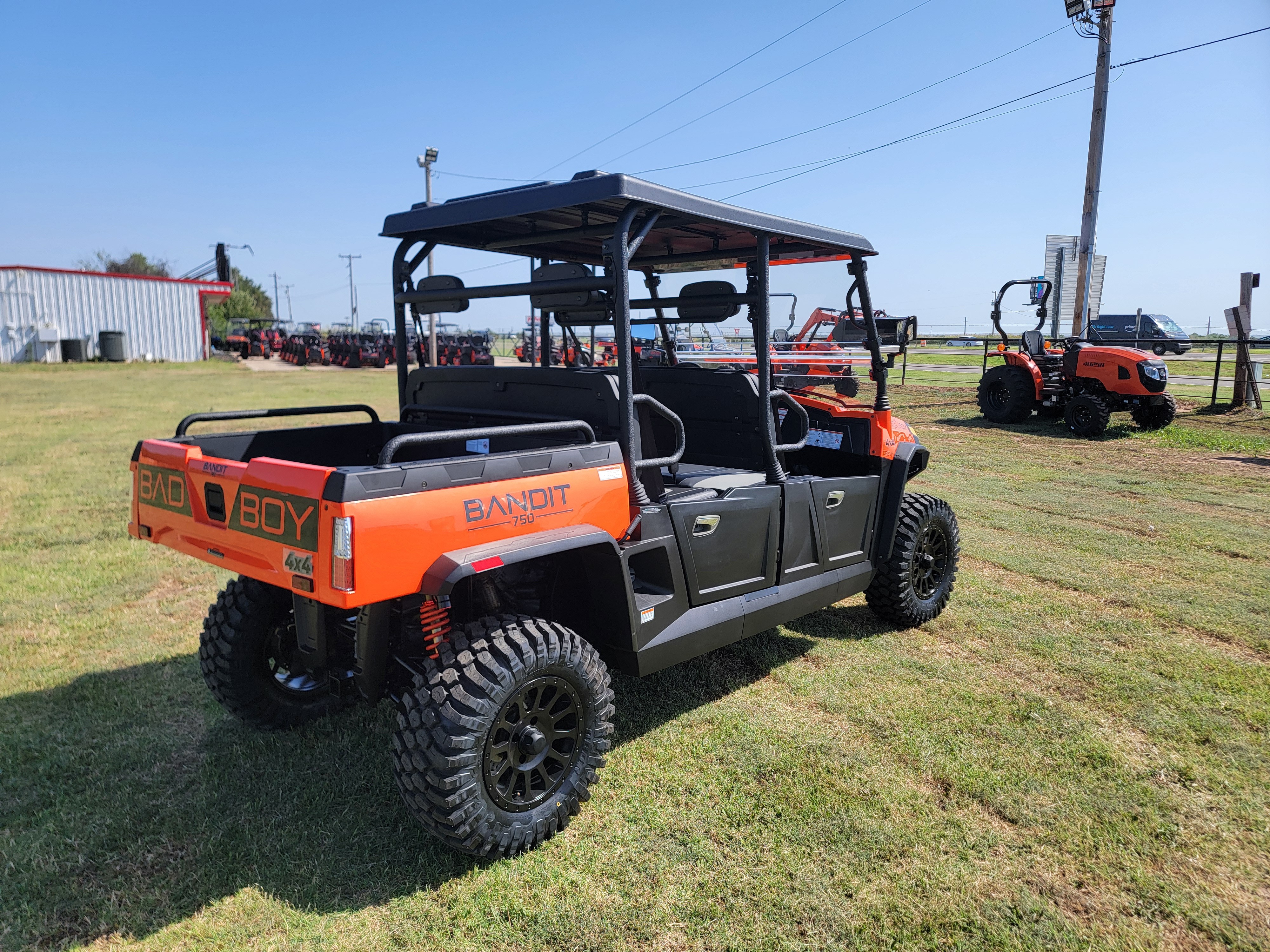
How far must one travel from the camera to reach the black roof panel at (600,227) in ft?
9.77

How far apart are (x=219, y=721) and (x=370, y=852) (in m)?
1.29

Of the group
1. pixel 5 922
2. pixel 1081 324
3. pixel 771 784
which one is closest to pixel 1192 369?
pixel 1081 324

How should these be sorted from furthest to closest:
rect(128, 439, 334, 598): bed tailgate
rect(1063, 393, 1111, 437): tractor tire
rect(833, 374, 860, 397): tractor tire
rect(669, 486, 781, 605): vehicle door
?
1. rect(1063, 393, 1111, 437): tractor tire
2. rect(833, 374, 860, 397): tractor tire
3. rect(669, 486, 781, 605): vehicle door
4. rect(128, 439, 334, 598): bed tailgate

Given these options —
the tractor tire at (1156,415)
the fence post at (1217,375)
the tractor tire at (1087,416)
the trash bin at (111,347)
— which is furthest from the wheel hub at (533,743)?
the trash bin at (111,347)

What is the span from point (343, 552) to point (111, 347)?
1430 inches

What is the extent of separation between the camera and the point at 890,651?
4.46m

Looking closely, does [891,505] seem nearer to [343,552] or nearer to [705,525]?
[705,525]

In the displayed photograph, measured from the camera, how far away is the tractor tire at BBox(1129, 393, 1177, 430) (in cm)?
1206

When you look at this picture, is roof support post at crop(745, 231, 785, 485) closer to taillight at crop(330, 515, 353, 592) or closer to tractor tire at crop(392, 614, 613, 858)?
tractor tire at crop(392, 614, 613, 858)

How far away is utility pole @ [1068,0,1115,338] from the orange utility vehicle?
44.5ft

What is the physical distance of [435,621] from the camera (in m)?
2.79

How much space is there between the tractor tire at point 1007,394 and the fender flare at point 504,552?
12.0m

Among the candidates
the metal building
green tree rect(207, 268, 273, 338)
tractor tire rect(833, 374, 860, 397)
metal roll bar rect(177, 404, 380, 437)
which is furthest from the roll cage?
green tree rect(207, 268, 273, 338)

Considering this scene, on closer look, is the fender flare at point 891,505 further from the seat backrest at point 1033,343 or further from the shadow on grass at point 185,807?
the seat backrest at point 1033,343
